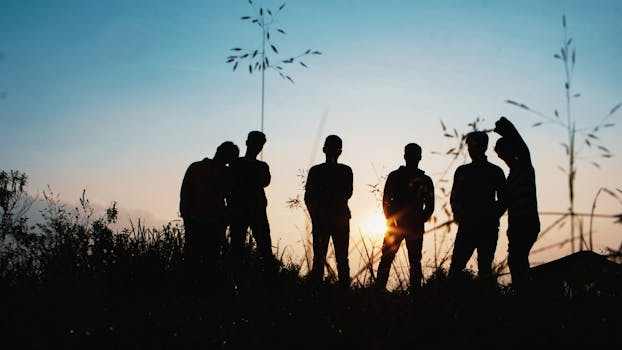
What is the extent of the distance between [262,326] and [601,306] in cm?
181

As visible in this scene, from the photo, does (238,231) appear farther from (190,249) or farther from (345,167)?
(345,167)

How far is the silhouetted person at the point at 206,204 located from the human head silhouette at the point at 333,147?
110 centimetres

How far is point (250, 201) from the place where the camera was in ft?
15.1

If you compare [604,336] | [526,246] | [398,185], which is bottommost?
[604,336]

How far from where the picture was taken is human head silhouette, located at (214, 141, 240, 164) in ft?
15.0

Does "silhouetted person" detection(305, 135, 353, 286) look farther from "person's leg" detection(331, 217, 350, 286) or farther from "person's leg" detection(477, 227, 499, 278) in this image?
"person's leg" detection(477, 227, 499, 278)

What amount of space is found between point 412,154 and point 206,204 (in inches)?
90.4

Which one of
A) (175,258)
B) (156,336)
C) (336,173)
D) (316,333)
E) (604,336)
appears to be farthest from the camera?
(336,173)

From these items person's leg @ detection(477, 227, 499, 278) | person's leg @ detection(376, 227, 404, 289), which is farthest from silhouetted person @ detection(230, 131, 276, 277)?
person's leg @ detection(477, 227, 499, 278)

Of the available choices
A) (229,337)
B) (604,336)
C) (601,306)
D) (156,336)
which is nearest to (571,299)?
(601,306)

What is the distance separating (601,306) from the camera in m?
2.36

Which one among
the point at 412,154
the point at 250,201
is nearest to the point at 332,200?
the point at 250,201

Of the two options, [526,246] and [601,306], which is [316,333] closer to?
[601,306]

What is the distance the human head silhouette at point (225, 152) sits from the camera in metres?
4.58
